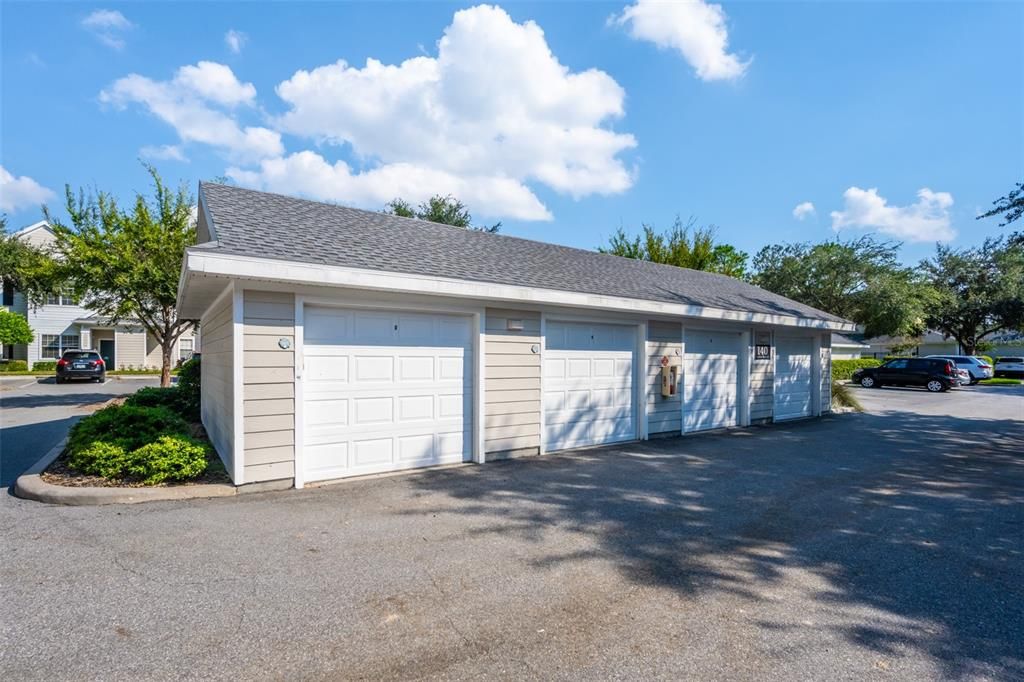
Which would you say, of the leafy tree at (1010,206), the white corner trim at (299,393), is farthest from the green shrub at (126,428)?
the leafy tree at (1010,206)

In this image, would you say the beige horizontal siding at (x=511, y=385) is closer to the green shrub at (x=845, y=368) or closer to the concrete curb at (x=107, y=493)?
the concrete curb at (x=107, y=493)

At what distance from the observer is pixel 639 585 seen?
3.36 metres

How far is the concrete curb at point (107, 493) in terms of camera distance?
477 centimetres

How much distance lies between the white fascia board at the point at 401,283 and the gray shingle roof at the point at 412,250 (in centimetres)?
13

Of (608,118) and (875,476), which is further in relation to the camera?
(608,118)

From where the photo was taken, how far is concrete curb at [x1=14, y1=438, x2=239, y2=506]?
15.6ft

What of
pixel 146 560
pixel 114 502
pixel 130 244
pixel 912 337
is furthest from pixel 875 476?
pixel 912 337

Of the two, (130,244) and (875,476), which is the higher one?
(130,244)

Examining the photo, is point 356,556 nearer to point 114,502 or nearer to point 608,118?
point 114,502

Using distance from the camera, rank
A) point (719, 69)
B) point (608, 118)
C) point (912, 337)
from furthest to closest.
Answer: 1. point (912, 337)
2. point (608, 118)
3. point (719, 69)

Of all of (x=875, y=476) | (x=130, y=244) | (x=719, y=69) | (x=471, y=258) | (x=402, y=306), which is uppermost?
(x=719, y=69)

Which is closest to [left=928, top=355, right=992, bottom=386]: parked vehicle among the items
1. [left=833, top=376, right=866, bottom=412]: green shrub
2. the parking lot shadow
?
[left=833, top=376, right=866, bottom=412]: green shrub

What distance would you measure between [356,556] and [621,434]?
5.93 meters

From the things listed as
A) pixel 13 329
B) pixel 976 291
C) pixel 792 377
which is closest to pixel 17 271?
pixel 13 329
